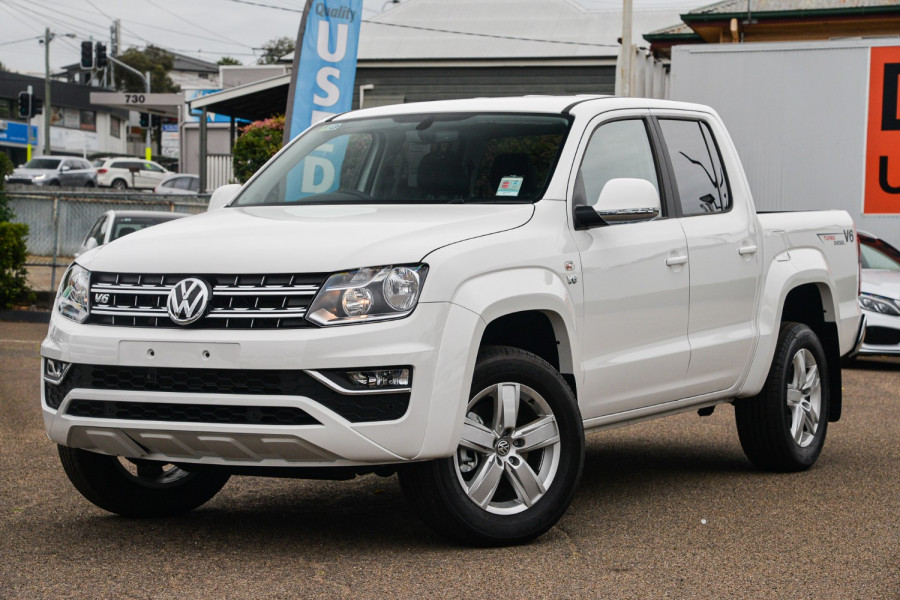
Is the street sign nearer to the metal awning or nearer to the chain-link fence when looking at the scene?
the metal awning

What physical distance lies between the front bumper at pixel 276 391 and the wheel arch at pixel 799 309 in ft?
8.80

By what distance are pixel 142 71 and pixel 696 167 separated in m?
108

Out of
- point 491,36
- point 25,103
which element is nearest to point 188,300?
point 491,36

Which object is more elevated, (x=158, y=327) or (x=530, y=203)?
(x=530, y=203)

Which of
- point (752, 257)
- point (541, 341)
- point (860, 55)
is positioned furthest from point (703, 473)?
point (860, 55)

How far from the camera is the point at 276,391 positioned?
5.04m

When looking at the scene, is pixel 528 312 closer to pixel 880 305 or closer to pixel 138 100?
pixel 880 305

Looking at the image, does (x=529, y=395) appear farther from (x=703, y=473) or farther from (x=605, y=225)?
(x=703, y=473)

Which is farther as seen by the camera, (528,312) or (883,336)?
(883,336)

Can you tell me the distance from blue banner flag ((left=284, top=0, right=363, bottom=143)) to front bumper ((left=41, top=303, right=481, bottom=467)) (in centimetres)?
996

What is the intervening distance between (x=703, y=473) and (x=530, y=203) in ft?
8.18

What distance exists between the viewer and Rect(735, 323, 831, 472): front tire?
759 centimetres

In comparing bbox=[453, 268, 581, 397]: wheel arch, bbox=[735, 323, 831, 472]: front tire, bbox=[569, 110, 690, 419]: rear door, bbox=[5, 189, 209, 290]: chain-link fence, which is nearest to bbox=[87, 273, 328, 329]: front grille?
bbox=[453, 268, 581, 397]: wheel arch

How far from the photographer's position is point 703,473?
7.75m
